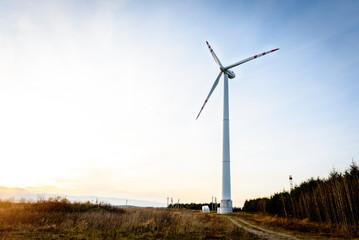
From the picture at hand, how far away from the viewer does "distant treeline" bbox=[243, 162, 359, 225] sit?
25.1 meters

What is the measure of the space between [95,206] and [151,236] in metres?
20.7

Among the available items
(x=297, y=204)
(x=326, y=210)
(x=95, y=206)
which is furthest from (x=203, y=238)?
(x=297, y=204)

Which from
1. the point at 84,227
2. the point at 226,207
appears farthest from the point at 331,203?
the point at 84,227

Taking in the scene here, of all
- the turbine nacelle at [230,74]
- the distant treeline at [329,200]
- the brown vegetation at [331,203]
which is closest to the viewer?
the brown vegetation at [331,203]

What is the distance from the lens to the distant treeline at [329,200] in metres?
25.1

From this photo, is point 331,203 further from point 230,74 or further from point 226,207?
point 230,74

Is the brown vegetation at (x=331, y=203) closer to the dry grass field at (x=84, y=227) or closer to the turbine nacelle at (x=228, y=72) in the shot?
the dry grass field at (x=84, y=227)

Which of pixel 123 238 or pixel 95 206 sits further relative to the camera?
pixel 95 206

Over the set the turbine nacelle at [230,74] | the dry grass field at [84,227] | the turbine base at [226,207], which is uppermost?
the turbine nacelle at [230,74]

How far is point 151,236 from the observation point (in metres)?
16.6

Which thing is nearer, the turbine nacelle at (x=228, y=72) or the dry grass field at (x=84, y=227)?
the dry grass field at (x=84, y=227)

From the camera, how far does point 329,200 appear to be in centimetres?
2892

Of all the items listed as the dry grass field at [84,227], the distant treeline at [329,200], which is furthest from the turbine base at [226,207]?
the dry grass field at [84,227]

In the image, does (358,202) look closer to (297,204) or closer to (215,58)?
(297,204)
